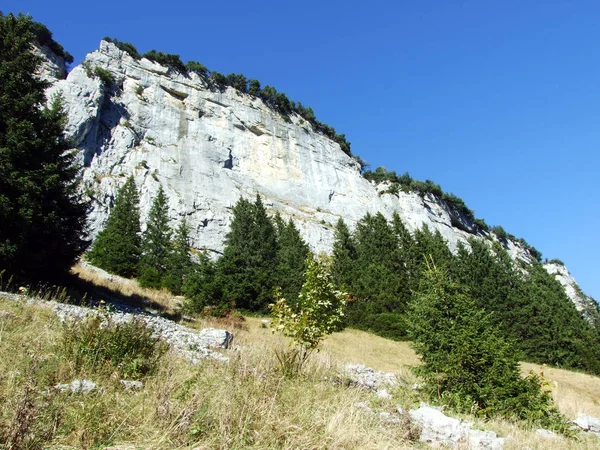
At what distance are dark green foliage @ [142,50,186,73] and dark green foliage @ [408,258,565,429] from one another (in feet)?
218

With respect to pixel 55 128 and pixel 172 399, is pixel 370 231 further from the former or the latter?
pixel 172 399

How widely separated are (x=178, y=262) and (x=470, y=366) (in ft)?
107

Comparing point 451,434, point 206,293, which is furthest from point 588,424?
point 206,293

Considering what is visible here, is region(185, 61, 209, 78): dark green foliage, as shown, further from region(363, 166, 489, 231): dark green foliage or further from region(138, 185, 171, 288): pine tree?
region(363, 166, 489, 231): dark green foliage

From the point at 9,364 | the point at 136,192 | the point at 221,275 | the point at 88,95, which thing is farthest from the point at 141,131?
the point at 9,364

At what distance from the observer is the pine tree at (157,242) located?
33906 millimetres

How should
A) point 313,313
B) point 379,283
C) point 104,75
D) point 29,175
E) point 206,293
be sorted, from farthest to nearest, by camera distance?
point 104,75
point 379,283
point 206,293
point 29,175
point 313,313

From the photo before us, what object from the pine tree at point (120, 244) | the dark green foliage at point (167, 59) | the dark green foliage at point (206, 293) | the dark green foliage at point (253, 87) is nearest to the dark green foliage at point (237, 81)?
the dark green foliage at point (253, 87)

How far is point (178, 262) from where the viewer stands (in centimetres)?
3706

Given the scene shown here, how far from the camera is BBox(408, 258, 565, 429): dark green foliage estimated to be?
27.4 ft

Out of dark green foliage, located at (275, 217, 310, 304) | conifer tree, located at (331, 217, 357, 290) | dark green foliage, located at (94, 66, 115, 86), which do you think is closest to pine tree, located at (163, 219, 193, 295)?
dark green foliage, located at (275, 217, 310, 304)

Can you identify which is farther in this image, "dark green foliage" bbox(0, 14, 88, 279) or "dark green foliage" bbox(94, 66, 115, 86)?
"dark green foliage" bbox(94, 66, 115, 86)

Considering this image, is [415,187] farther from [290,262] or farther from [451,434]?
[451,434]

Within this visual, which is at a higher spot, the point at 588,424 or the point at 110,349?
the point at 588,424
